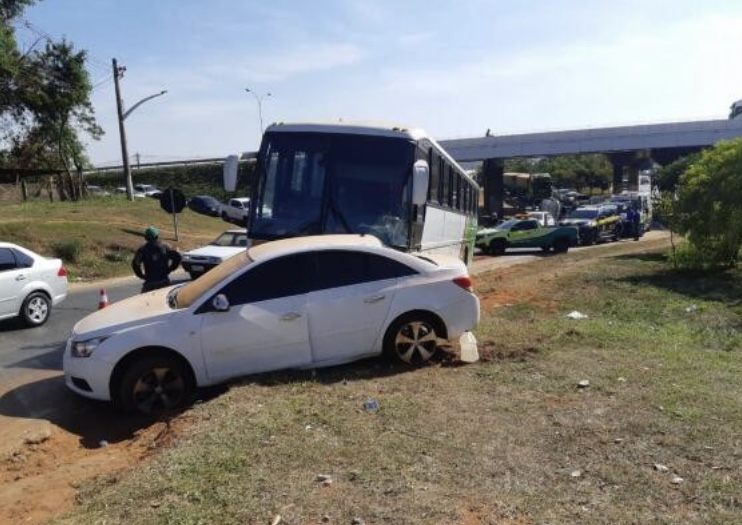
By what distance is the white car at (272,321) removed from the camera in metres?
7.23

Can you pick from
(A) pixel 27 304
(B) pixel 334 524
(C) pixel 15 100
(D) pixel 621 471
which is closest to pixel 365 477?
(B) pixel 334 524

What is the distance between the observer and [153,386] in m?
7.27

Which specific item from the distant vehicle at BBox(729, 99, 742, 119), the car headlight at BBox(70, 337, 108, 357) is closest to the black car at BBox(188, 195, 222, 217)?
the car headlight at BBox(70, 337, 108, 357)

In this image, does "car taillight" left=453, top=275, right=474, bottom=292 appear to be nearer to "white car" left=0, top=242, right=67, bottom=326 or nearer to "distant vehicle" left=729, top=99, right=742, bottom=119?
"white car" left=0, top=242, right=67, bottom=326

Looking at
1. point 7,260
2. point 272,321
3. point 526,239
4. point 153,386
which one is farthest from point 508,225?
point 153,386

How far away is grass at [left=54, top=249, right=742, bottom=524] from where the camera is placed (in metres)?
4.38

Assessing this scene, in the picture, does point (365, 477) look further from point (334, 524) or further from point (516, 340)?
point (516, 340)

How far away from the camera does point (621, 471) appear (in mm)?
4883

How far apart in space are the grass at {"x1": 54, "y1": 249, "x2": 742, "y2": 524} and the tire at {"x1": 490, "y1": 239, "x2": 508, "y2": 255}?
22553mm

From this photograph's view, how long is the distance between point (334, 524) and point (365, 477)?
660 mm

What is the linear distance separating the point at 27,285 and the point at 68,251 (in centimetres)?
1026

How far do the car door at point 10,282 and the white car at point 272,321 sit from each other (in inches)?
177

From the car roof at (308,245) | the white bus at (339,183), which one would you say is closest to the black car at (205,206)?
the white bus at (339,183)

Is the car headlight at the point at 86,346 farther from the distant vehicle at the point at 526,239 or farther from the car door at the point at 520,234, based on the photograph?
the car door at the point at 520,234
